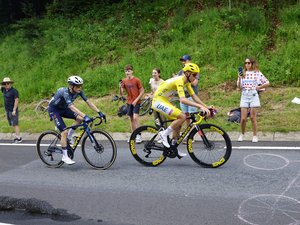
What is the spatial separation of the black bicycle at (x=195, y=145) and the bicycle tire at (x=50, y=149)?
63.6 inches

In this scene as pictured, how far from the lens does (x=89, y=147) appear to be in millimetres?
8070

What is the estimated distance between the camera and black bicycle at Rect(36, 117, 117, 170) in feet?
25.9

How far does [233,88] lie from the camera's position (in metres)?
13.5

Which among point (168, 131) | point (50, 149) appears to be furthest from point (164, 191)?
point (50, 149)

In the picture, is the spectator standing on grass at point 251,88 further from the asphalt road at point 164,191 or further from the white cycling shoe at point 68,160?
the white cycling shoe at point 68,160

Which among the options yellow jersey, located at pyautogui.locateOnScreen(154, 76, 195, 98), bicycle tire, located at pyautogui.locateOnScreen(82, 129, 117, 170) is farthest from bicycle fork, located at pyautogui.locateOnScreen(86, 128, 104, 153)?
yellow jersey, located at pyautogui.locateOnScreen(154, 76, 195, 98)

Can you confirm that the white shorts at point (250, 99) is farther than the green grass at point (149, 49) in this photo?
No

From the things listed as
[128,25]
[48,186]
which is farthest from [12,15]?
[48,186]

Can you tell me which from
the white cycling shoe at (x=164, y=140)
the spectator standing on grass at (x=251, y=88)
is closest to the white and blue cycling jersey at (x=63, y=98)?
the white cycling shoe at (x=164, y=140)

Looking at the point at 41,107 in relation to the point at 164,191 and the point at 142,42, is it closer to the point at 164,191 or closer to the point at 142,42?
the point at 142,42

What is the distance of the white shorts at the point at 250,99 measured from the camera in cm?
951

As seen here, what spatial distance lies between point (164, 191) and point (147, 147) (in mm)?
1548

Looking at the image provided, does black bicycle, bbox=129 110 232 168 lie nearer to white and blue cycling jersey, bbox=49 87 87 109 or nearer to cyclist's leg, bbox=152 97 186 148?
cyclist's leg, bbox=152 97 186 148

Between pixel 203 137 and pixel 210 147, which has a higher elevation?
pixel 203 137
